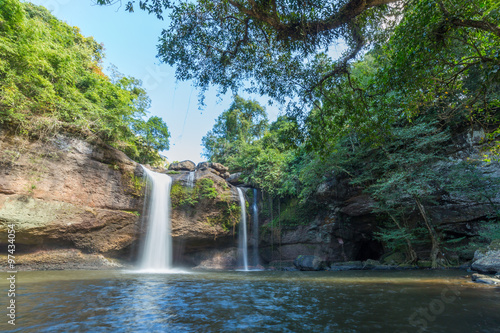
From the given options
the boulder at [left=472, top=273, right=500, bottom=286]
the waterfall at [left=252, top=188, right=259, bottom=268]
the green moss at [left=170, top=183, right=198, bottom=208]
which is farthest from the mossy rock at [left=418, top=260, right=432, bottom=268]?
the green moss at [left=170, top=183, right=198, bottom=208]

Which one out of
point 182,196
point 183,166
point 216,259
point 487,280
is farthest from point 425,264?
point 183,166

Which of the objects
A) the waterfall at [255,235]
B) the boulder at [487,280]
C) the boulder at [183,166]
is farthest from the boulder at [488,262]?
the boulder at [183,166]

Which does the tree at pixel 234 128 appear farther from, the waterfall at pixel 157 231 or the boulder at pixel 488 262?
the boulder at pixel 488 262

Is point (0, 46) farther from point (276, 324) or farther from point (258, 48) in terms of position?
point (276, 324)

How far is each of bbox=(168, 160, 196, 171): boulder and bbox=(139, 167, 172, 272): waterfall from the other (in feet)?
15.0

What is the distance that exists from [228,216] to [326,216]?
22.3 feet

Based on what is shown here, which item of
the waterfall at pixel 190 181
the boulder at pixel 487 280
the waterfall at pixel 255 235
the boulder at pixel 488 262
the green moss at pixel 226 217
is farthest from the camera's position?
the waterfall at pixel 255 235

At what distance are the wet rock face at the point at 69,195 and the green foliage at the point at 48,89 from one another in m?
0.89

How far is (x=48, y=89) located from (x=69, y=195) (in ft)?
16.6

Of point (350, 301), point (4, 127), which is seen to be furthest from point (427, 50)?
point (4, 127)

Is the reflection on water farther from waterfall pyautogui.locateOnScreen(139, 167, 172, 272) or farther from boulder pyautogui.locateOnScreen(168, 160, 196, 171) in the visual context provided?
A: boulder pyautogui.locateOnScreen(168, 160, 196, 171)

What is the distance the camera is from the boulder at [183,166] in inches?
774

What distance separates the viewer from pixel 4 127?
1015cm

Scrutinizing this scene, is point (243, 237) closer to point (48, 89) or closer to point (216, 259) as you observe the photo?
point (216, 259)
